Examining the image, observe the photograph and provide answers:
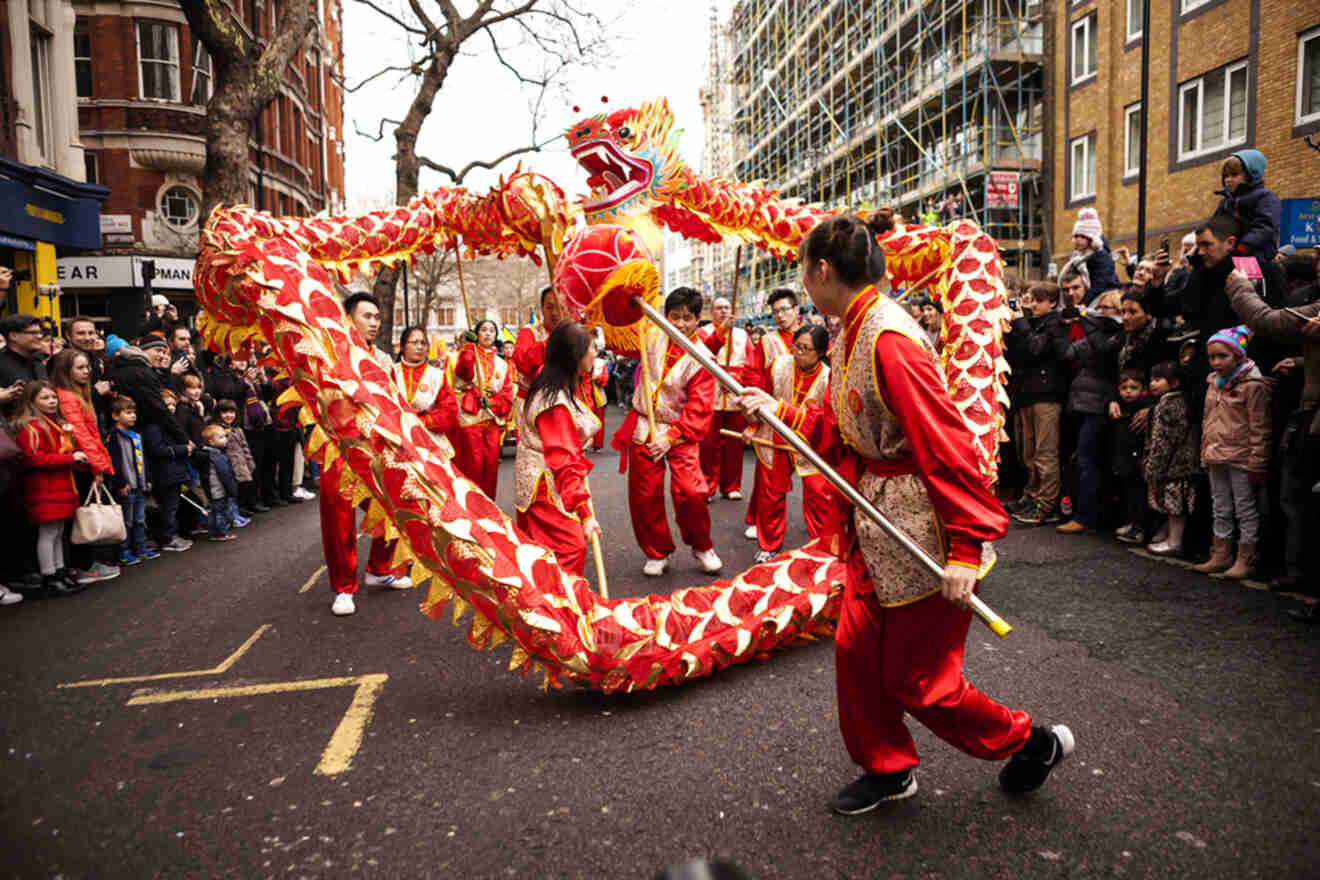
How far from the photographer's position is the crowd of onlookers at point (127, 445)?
5.63 meters

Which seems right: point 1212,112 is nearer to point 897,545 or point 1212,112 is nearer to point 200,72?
point 897,545

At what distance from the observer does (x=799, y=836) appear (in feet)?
8.17

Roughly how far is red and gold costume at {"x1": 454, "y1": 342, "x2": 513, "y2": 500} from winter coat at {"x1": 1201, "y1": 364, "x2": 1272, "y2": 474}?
502cm

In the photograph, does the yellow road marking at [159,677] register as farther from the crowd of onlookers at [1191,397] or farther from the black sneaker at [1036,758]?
the crowd of onlookers at [1191,397]

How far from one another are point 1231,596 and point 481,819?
13.7 ft

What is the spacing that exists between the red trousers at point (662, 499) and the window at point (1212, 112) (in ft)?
47.1

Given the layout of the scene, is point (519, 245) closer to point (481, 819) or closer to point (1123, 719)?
point (481, 819)

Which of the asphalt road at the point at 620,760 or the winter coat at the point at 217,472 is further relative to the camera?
the winter coat at the point at 217,472

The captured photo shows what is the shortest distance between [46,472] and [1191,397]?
7575 millimetres

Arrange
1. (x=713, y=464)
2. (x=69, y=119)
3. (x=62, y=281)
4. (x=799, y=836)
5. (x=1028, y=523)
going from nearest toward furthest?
(x=799, y=836) < (x=1028, y=523) < (x=713, y=464) < (x=69, y=119) < (x=62, y=281)

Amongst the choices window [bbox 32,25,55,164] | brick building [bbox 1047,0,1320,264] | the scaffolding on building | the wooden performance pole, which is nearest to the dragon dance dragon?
the wooden performance pole

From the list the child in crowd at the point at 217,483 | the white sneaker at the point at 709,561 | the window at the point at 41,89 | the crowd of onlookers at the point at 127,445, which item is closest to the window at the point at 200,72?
the window at the point at 41,89

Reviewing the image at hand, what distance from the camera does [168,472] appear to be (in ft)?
22.7

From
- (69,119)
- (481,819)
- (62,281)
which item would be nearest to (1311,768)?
(481,819)
